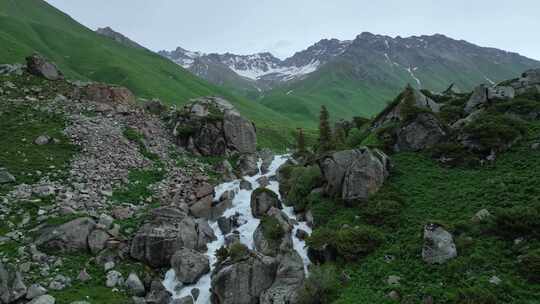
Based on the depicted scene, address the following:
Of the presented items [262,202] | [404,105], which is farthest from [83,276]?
[404,105]

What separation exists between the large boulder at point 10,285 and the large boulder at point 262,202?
22796 mm

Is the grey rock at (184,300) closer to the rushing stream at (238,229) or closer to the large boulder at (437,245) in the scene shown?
the rushing stream at (238,229)

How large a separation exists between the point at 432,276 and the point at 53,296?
26955mm

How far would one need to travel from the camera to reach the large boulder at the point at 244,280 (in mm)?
25672

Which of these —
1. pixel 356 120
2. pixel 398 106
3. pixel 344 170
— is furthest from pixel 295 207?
pixel 356 120

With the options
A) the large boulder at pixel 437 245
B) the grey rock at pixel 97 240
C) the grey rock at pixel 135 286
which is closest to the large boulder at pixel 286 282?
the large boulder at pixel 437 245

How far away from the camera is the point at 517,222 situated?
22.4 meters

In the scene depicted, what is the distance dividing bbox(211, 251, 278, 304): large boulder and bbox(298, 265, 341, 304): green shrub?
367 cm

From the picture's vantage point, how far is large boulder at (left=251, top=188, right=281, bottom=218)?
39188 mm

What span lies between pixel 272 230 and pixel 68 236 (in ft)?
60.5

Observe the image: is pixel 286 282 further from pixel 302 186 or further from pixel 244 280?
pixel 302 186

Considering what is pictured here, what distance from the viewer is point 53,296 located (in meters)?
23.8

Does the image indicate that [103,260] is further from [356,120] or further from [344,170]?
[356,120]

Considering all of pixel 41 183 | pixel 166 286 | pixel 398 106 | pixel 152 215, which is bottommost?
pixel 166 286
